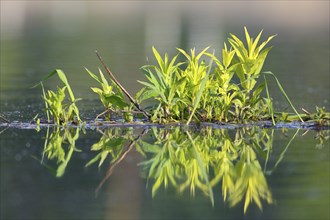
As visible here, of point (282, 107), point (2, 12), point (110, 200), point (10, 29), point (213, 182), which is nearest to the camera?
point (110, 200)

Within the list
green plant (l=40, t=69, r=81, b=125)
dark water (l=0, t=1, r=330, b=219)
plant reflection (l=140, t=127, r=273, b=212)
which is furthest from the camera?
green plant (l=40, t=69, r=81, b=125)

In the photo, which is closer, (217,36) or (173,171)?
(173,171)

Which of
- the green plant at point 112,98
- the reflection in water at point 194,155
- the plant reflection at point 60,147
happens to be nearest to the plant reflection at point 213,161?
the reflection in water at point 194,155

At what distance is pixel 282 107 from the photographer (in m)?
8.70

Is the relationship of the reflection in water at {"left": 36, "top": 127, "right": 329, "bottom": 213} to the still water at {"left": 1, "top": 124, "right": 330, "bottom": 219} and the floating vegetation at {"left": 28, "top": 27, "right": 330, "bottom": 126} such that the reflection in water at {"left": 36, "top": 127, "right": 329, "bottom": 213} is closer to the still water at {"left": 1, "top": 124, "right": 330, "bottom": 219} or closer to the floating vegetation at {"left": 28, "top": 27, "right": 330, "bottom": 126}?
the still water at {"left": 1, "top": 124, "right": 330, "bottom": 219}

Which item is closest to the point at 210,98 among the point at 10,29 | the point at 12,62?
the point at 12,62

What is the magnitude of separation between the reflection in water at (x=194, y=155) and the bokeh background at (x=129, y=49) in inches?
56.6

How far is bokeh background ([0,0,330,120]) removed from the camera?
32.8 feet

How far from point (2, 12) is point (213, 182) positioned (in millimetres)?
28724

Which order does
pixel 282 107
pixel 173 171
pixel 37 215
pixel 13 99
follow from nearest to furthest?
pixel 37 215 < pixel 173 171 < pixel 282 107 < pixel 13 99

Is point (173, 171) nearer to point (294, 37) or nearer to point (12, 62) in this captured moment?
point (12, 62)

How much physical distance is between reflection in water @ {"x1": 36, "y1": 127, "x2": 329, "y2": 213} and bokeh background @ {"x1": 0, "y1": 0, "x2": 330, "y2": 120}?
4.72ft

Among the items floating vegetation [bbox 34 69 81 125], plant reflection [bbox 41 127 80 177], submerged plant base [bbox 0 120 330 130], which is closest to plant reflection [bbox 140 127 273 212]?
submerged plant base [bbox 0 120 330 130]

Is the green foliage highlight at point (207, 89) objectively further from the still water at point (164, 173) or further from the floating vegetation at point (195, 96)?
the still water at point (164, 173)
